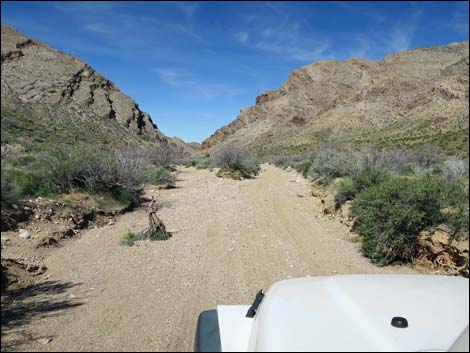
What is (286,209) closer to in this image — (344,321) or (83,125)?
(83,125)

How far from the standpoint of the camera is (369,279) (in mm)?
2438

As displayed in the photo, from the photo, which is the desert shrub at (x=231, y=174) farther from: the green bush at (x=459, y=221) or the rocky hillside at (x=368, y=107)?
the green bush at (x=459, y=221)

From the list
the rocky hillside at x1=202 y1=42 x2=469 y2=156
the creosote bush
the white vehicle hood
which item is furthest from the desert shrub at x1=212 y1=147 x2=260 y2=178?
the white vehicle hood

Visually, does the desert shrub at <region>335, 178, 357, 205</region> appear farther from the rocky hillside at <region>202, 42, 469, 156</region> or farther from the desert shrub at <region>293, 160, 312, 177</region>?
the rocky hillside at <region>202, 42, 469, 156</region>

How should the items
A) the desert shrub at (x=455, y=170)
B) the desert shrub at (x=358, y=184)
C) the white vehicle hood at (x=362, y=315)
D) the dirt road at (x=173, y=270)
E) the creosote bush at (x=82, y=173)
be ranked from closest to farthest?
the white vehicle hood at (x=362, y=315) < the dirt road at (x=173, y=270) < the creosote bush at (x=82, y=173) < the desert shrub at (x=358, y=184) < the desert shrub at (x=455, y=170)

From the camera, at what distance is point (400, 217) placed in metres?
6.53

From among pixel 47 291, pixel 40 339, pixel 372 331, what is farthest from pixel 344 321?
pixel 47 291

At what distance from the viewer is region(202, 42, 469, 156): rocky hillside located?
159 feet

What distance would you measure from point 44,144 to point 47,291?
4841mm

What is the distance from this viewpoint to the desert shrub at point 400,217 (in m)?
6.54

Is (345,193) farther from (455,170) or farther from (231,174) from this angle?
(231,174)

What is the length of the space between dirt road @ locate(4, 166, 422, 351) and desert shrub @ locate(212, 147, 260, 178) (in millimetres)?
11803

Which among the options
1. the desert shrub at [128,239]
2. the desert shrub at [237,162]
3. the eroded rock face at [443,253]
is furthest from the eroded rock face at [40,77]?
the desert shrub at [237,162]

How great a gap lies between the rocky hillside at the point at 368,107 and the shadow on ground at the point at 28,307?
79.0 ft
